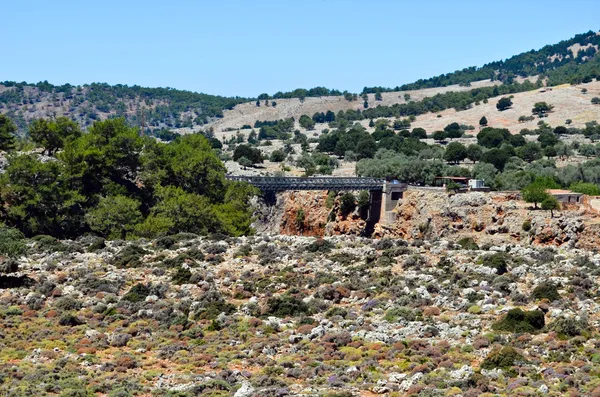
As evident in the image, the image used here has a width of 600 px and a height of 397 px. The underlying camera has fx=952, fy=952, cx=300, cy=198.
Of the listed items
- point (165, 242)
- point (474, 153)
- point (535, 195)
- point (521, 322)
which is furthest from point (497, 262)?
point (474, 153)

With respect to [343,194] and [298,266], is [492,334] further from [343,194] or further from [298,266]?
[343,194]

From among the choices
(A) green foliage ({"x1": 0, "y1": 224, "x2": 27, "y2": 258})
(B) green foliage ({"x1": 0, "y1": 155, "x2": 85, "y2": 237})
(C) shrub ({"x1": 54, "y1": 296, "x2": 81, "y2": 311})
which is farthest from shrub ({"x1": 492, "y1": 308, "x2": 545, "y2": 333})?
(B) green foliage ({"x1": 0, "y1": 155, "x2": 85, "y2": 237})

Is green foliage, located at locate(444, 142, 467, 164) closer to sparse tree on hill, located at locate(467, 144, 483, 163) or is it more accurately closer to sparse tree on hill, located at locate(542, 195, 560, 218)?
sparse tree on hill, located at locate(467, 144, 483, 163)

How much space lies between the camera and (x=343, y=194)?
114m

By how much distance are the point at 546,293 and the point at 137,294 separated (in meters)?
21.0

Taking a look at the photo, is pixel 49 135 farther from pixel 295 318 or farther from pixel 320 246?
pixel 295 318

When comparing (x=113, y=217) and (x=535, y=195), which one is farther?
(x=535, y=195)

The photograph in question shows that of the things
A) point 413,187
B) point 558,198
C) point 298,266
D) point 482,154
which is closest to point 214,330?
point 298,266

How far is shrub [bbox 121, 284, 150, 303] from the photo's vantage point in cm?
4972

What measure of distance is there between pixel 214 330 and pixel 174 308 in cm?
442

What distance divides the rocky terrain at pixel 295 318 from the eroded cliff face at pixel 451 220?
30.1 meters

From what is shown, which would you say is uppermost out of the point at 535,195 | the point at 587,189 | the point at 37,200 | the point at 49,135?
the point at 49,135

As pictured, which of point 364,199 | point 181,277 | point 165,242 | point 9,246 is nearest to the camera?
point 181,277

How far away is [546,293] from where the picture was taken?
46250mm
